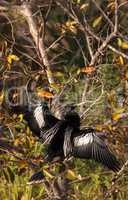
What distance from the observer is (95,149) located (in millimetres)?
3264

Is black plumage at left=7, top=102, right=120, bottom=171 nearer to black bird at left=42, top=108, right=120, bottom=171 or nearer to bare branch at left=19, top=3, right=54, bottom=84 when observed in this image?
black bird at left=42, top=108, right=120, bottom=171

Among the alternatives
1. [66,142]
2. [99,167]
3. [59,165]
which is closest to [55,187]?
[59,165]

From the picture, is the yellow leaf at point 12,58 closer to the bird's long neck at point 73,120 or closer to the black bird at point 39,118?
the black bird at point 39,118

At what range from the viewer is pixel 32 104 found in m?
3.92

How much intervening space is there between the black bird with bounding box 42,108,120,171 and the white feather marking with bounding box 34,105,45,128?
8 centimetres

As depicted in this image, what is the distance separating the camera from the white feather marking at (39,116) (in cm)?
365

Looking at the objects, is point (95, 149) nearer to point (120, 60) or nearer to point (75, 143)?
point (75, 143)

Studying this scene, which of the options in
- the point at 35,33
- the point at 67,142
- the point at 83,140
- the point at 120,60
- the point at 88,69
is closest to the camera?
the point at 83,140

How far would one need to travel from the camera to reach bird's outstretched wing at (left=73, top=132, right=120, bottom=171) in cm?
324

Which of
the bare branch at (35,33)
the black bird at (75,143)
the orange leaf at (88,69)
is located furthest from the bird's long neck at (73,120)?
the bare branch at (35,33)

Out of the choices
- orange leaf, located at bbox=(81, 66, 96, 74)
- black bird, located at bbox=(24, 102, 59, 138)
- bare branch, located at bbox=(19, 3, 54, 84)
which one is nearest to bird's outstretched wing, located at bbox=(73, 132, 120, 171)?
black bird, located at bbox=(24, 102, 59, 138)

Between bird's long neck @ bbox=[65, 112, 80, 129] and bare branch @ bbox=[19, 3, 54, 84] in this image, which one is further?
bare branch @ bbox=[19, 3, 54, 84]

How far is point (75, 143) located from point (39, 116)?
0.44m

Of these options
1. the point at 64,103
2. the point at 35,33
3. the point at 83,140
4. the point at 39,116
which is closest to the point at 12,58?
the point at 39,116
